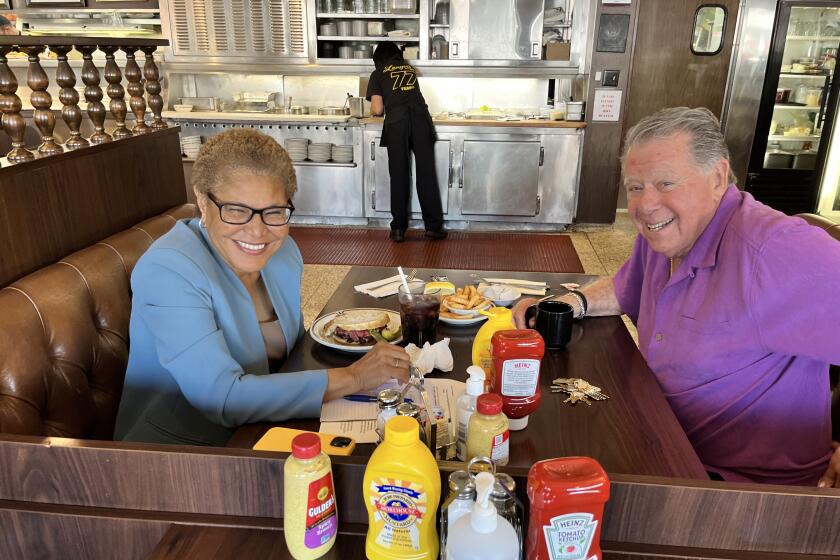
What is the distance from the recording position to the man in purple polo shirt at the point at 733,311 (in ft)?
4.28

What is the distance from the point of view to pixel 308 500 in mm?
806

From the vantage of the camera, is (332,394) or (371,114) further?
(371,114)

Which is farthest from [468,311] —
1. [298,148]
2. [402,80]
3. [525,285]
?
[298,148]

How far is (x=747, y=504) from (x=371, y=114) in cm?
557

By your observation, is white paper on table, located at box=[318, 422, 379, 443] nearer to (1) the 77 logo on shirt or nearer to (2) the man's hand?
(2) the man's hand

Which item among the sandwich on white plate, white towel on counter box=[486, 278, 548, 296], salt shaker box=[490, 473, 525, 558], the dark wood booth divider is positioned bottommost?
white towel on counter box=[486, 278, 548, 296]

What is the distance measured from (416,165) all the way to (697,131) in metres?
4.42

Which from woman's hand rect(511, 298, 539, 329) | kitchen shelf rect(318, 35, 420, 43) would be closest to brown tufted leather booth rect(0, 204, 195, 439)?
woman's hand rect(511, 298, 539, 329)

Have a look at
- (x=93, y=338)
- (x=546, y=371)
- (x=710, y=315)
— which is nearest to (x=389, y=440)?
(x=546, y=371)

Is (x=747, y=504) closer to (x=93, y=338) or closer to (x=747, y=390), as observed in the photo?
(x=747, y=390)

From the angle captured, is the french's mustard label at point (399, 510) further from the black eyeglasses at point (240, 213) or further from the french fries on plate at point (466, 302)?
the french fries on plate at point (466, 302)

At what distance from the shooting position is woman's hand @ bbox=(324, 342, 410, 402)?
1.37 metres

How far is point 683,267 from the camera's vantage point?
1.53m

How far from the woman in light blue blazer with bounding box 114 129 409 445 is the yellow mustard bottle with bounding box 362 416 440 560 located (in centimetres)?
55
